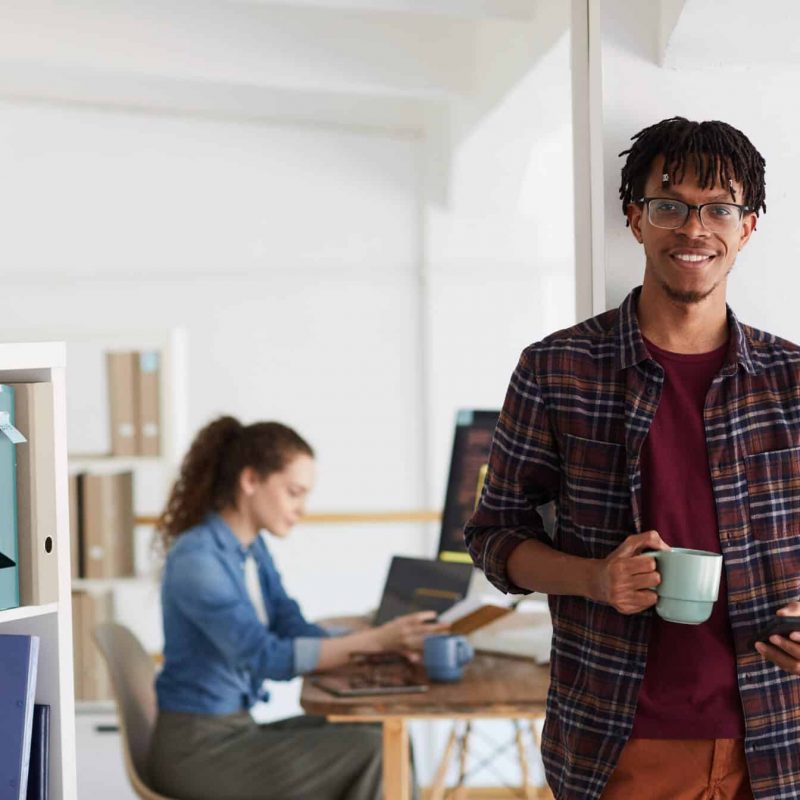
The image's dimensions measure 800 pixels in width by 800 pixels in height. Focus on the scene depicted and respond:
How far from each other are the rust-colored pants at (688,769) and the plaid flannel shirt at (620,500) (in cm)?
2

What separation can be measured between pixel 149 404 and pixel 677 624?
322 cm

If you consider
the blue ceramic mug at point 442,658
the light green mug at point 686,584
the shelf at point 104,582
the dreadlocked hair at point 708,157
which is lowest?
the shelf at point 104,582

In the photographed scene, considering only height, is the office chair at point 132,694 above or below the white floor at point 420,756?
above

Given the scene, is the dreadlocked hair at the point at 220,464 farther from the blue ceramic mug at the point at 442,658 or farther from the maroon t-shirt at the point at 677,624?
the maroon t-shirt at the point at 677,624

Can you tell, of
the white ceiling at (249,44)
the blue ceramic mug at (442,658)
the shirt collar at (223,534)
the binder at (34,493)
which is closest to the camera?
the binder at (34,493)

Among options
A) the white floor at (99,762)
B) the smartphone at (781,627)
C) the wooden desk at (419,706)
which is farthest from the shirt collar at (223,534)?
the smartphone at (781,627)

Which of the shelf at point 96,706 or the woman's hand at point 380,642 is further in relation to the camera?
the shelf at point 96,706

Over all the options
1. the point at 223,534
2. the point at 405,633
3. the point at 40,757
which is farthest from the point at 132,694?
the point at 40,757

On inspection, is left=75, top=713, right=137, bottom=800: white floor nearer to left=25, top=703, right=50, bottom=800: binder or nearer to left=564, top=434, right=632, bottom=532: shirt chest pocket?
left=25, top=703, right=50, bottom=800: binder

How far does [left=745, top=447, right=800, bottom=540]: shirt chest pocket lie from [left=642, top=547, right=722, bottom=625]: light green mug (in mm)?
143

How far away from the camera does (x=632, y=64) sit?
2.12 meters

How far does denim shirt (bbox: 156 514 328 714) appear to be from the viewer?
9.04 feet

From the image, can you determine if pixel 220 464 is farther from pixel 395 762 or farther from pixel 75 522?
pixel 75 522

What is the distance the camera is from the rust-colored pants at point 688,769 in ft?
5.36
